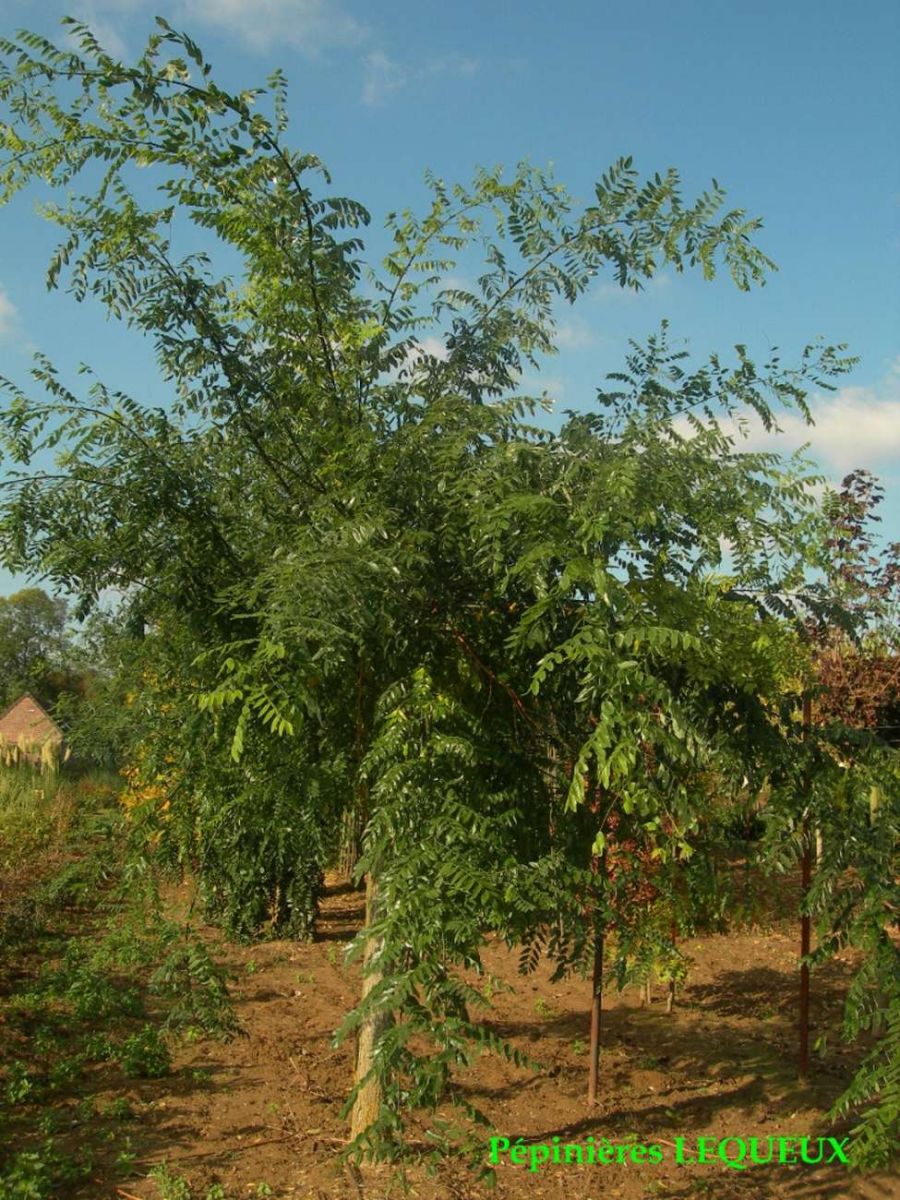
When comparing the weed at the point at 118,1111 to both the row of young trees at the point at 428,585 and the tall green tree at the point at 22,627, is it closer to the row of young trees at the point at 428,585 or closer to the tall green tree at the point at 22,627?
the row of young trees at the point at 428,585

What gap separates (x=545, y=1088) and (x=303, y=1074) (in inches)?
58.0

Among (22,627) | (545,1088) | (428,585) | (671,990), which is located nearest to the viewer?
(428,585)

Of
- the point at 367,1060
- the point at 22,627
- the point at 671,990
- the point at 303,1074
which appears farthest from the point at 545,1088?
the point at 22,627

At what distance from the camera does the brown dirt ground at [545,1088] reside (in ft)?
15.6

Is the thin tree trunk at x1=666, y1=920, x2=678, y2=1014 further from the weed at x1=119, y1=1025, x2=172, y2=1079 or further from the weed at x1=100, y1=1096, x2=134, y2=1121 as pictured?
the weed at x1=100, y1=1096, x2=134, y2=1121

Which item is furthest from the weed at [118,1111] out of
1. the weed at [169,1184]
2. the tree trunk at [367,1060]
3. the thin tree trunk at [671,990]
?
the thin tree trunk at [671,990]

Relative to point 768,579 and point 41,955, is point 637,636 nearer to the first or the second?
point 768,579

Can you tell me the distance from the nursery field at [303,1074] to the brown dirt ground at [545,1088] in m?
0.02

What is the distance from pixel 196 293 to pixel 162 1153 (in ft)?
13.4

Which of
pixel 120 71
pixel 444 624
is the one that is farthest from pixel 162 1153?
pixel 120 71

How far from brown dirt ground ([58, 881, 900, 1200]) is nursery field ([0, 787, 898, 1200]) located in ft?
0.06

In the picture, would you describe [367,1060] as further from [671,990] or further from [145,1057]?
[671,990]

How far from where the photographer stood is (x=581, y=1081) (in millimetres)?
6223

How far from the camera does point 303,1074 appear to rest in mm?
6180
